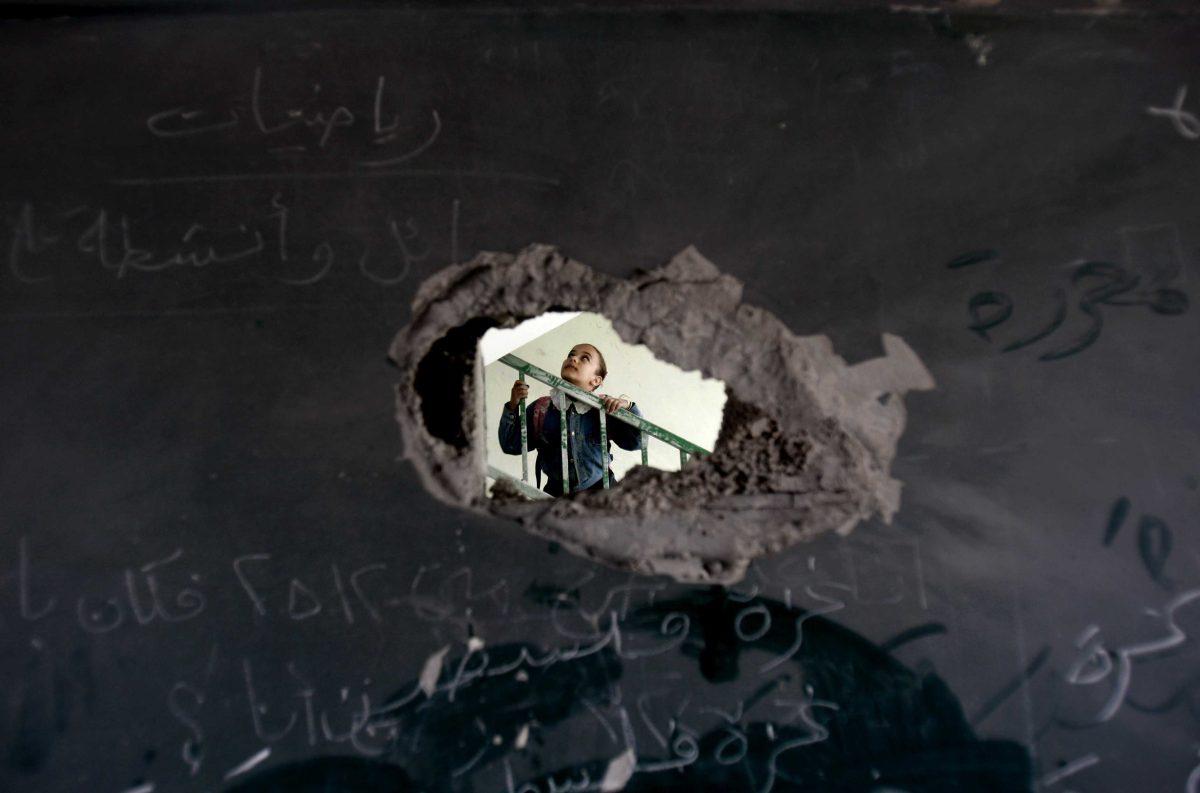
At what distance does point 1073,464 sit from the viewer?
2.14 metres

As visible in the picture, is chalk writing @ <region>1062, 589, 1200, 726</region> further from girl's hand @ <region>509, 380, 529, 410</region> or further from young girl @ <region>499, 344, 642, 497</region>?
girl's hand @ <region>509, 380, 529, 410</region>

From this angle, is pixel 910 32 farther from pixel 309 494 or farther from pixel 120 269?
pixel 120 269

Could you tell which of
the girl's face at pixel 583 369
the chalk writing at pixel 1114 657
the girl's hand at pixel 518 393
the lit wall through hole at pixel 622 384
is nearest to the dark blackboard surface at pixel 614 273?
the chalk writing at pixel 1114 657

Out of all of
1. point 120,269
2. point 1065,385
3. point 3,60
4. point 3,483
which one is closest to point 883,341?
point 1065,385

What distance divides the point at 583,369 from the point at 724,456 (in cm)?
232

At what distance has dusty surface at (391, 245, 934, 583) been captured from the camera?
6.91 ft

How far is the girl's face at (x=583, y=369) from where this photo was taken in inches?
173

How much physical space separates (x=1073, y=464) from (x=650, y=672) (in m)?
1.28

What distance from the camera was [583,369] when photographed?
4.45 m

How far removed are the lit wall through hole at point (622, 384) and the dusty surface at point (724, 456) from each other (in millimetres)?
4787

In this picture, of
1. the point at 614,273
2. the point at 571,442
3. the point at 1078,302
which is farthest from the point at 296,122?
the point at 571,442

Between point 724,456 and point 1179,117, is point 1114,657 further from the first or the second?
point 1179,117

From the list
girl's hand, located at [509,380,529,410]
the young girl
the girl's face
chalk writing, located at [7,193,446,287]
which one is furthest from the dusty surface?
the girl's face

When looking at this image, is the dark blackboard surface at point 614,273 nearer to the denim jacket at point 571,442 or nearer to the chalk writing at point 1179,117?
the chalk writing at point 1179,117
